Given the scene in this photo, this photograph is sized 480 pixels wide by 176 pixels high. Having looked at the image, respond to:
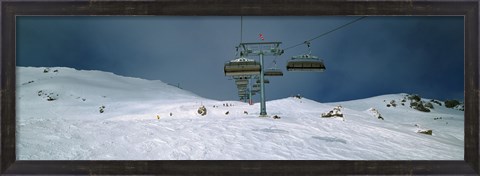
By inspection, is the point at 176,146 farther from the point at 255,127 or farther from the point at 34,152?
the point at 255,127

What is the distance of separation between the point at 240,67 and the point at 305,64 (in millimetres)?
1329

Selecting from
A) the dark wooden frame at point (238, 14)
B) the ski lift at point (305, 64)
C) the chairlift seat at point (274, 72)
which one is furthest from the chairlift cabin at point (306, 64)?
the chairlift seat at point (274, 72)

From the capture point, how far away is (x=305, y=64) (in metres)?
6.02

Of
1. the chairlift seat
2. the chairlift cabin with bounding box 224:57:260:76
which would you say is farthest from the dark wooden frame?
the chairlift seat

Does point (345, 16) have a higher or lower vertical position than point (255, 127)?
higher

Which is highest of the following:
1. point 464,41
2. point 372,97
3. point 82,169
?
point 464,41

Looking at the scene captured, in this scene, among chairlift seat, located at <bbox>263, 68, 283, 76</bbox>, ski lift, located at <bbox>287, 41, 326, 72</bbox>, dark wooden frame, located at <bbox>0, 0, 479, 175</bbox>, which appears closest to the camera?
dark wooden frame, located at <bbox>0, 0, 479, 175</bbox>

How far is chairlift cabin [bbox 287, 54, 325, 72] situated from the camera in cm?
593

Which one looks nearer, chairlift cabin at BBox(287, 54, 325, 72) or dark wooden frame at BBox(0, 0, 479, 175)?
dark wooden frame at BBox(0, 0, 479, 175)

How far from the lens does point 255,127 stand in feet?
25.8

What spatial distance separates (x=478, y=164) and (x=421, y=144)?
12.8 ft

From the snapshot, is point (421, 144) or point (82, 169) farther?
point (421, 144)

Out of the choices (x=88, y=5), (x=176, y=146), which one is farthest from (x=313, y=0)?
(x=176, y=146)

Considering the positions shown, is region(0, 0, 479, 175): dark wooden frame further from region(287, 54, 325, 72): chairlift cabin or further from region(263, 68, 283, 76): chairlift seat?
region(263, 68, 283, 76): chairlift seat
